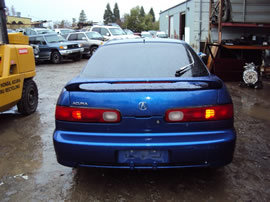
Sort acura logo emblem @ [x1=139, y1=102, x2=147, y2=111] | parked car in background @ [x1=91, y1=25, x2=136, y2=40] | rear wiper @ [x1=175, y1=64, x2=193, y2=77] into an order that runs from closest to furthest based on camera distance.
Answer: acura logo emblem @ [x1=139, y1=102, x2=147, y2=111]
rear wiper @ [x1=175, y1=64, x2=193, y2=77]
parked car in background @ [x1=91, y1=25, x2=136, y2=40]

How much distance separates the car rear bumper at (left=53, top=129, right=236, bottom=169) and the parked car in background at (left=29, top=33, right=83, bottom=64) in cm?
1394

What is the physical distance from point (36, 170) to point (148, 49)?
2053 mm

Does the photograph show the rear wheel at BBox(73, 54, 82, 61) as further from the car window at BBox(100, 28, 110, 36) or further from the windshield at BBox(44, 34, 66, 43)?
the car window at BBox(100, 28, 110, 36)

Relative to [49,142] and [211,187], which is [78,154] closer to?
[211,187]

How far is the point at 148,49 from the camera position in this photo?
11.6ft

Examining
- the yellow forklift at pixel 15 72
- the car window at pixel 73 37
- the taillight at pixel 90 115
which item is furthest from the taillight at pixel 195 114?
the car window at pixel 73 37

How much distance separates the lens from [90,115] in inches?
106

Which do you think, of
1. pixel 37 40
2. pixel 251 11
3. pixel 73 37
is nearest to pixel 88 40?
pixel 73 37

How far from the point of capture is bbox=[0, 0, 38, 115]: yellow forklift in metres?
4.77

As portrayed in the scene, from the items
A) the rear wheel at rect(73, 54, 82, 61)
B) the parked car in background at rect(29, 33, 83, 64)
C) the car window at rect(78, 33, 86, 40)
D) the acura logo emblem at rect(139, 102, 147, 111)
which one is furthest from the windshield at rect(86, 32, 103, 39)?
the acura logo emblem at rect(139, 102, 147, 111)

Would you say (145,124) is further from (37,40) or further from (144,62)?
(37,40)

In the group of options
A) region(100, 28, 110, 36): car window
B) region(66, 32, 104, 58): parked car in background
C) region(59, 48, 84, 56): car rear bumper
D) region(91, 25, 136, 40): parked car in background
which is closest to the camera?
region(59, 48, 84, 56): car rear bumper

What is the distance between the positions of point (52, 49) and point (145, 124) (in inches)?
570

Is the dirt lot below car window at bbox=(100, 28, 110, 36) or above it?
below
